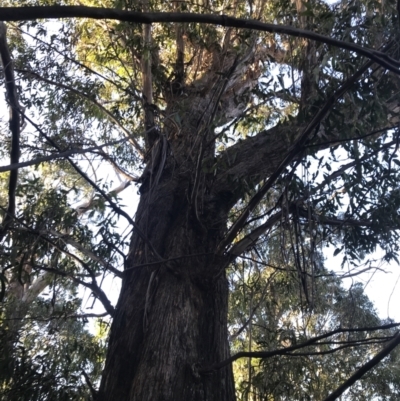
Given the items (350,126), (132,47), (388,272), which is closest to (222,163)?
(350,126)

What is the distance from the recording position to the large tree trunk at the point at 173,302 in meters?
2.47

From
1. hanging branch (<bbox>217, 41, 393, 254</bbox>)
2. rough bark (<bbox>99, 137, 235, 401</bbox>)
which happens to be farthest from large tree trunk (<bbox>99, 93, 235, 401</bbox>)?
hanging branch (<bbox>217, 41, 393, 254</bbox>)

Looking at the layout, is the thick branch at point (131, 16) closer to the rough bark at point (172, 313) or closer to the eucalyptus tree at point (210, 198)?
the eucalyptus tree at point (210, 198)

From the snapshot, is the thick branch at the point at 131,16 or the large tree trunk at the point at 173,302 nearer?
the thick branch at the point at 131,16

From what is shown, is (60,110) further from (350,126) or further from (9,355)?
(350,126)

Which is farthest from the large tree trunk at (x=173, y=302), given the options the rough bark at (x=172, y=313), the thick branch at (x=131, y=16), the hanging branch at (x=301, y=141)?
the thick branch at (x=131, y=16)

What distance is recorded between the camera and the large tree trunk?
247 cm

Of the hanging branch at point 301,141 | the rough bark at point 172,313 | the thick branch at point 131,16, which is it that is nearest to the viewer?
the thick branch at point 131,16

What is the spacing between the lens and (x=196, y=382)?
246 cm

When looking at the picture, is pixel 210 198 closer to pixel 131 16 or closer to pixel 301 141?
pixel 301 141

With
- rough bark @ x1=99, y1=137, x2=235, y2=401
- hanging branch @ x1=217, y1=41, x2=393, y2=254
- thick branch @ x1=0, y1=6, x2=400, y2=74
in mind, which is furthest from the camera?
rough bark @ x1=99, y1=137, x2=235, y2=401

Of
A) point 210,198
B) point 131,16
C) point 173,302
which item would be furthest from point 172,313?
point 131,16

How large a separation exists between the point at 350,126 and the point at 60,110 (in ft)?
9.79

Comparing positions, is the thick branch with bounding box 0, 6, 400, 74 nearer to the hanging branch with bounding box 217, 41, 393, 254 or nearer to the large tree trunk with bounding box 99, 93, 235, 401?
the hanging branch with bounding box 217, 41, 393, 254
